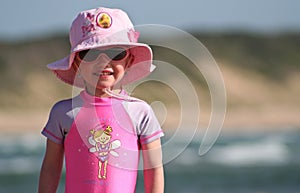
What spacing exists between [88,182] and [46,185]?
0.18 meters

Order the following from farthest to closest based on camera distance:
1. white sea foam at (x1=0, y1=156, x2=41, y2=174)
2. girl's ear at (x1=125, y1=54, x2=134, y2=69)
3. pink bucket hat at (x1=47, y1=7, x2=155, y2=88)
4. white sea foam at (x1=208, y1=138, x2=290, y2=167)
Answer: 1. white sea foam at (x1=208, y1=138, x2=290, y2=167)
2. white sea foam at (x1=0, y1=156, x2=41, y2=174)
3. girl's ear at (x1=125, y1=54, x2=134, y2=69)
4. pink bucket hat at (x1=47, y1=7, x2=155, y2=88)

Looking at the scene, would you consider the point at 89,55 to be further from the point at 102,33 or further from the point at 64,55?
the point at 64,55

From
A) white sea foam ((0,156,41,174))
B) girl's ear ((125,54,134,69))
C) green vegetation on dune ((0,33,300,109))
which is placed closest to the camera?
girl's ear ((125,54,134,69))

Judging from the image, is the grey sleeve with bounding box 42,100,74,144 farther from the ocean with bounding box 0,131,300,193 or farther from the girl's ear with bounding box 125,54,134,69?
the ocean with bounding box 0,131,300,193

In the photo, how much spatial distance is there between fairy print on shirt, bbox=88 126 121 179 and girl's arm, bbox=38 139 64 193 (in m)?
0.14

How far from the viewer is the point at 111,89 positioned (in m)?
3.65

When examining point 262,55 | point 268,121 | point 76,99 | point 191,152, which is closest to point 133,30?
point 76,99

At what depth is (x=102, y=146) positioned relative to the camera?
→ 358 cm

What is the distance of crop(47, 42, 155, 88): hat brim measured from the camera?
3.63 m

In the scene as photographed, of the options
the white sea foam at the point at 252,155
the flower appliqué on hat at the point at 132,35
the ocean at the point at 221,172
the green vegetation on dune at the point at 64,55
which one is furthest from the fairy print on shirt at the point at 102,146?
the green vegetation on dune at the point at 64,55

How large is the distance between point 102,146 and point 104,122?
84 mm

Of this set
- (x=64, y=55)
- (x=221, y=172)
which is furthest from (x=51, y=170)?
(x=64, y=55)

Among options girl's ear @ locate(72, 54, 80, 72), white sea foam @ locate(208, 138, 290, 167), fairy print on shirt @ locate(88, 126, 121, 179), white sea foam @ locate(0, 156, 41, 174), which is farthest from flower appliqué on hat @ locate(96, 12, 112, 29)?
white sea foam @ locate(208, 138, 290, 167)

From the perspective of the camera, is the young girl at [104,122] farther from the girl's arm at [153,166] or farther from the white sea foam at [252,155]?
the white sea foam at [252,155]
